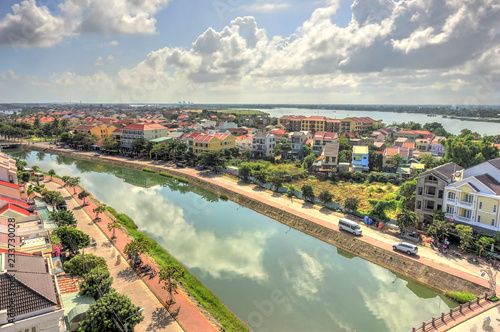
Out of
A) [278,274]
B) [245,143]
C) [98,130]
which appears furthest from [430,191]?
[98,130]

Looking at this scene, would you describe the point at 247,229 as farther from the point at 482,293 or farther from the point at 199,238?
the point at 482,293

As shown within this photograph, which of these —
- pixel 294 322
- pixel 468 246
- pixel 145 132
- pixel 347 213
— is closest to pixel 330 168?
pixel 347 213

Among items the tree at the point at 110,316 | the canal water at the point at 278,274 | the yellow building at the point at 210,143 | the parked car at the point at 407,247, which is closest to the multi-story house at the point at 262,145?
the yellow building at the point at 210,143

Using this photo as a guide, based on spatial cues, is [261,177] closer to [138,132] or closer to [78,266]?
[78,266]

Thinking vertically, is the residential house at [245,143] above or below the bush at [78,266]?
above

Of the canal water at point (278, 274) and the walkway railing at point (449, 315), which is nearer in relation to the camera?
the walkway railing at point (449, 315)

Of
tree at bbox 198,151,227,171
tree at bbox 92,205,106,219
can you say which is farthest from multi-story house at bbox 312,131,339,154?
tree at bbox 92,205,106,219

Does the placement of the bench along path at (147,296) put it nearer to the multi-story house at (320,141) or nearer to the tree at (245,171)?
the tree at (245,171)
